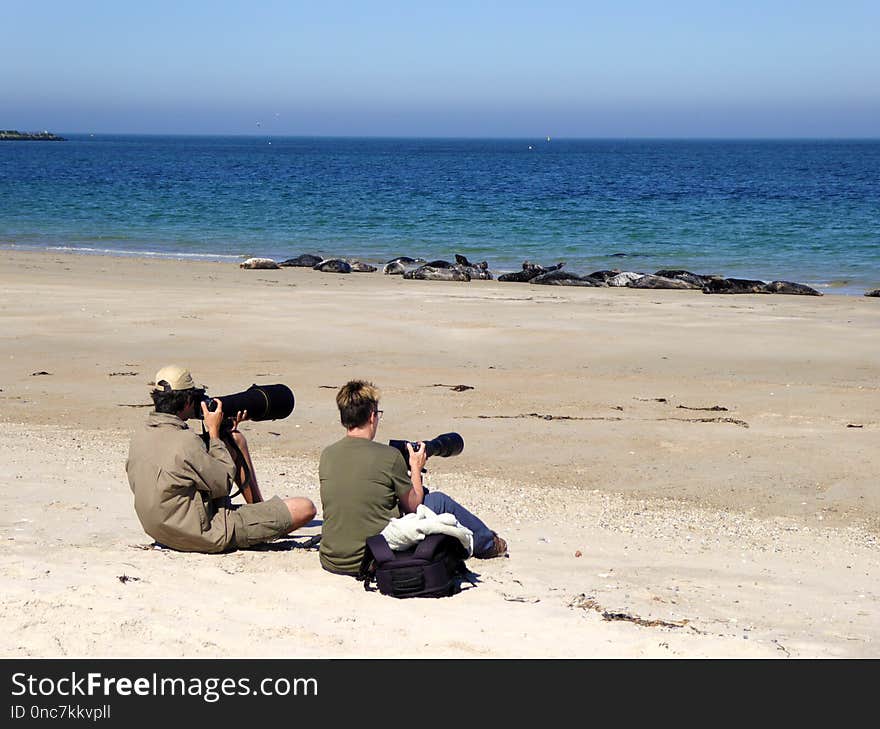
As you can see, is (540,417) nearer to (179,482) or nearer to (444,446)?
(444,446)

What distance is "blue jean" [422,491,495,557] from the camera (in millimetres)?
6621

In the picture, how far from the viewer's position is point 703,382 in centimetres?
1288

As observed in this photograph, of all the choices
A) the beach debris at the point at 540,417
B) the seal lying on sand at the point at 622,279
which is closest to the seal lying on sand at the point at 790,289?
the seal lying on sand at the point at 622,279

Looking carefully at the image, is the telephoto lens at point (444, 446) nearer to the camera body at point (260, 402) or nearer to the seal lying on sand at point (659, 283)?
the camera body at point (260, 402)

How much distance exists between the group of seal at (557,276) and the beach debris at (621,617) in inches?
688

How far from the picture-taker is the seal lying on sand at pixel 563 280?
23969 mm

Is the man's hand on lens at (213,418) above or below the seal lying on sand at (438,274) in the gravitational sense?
above

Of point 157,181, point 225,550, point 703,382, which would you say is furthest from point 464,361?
point 157,181

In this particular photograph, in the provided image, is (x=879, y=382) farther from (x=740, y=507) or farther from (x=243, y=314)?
(x=243, y=314)

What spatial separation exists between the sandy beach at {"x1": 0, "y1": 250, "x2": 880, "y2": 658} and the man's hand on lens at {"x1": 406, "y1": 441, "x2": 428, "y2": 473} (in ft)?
2.32

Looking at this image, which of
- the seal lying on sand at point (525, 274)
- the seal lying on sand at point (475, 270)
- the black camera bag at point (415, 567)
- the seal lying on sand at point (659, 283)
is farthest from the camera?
the seal lying on sand at point (475, 270)

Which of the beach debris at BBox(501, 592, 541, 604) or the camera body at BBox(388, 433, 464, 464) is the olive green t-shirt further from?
the beach debris at BBox(501, 592, 541, 604)

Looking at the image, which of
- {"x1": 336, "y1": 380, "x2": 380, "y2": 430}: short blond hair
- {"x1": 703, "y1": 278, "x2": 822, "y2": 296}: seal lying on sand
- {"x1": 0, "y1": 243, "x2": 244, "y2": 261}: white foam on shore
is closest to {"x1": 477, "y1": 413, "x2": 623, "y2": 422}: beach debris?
{"x1": 336, "y1": 380, "x2": 380, "y2": 430}: short blond hair

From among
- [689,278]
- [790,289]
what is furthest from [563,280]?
[790,289]
